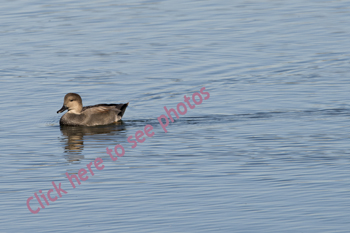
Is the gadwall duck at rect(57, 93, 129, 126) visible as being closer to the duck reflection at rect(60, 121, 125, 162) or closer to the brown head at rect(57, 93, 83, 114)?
the brown head at rect(57, 93, 83, 114)

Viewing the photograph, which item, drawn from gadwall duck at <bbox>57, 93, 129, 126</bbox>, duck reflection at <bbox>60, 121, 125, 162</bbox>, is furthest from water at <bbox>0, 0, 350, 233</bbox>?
gadwall duck at <bbox>57, 93, 129, 126</bbox>

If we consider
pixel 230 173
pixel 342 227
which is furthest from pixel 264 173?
pixel 342 227

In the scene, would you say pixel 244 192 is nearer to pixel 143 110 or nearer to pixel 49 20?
pixel 143 110

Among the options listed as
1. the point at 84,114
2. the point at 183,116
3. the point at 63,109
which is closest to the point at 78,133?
the point at 84,114

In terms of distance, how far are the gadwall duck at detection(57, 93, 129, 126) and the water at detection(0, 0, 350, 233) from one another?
32cm

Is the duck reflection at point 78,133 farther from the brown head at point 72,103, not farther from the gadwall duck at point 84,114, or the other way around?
the brown head at point 72,103

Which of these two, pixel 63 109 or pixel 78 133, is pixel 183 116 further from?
pixel 63 109

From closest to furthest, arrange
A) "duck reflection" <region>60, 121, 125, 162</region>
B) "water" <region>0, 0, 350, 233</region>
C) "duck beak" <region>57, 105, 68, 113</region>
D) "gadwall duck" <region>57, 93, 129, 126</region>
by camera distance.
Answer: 1. "water" <region>0, 0, 350, 233</region>
2. "duck reflection" <region>60, 121, 125, 162</region>
3. "gadwall duck" <region>57, 93, 129, 126</region>
4. "duck beak" <region>57, 105, 68, 113</region>

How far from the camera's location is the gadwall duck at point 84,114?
18938mm

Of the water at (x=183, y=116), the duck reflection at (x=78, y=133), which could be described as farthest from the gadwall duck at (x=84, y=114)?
the water at (x=183, y=116)

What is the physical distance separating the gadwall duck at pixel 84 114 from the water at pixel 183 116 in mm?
323

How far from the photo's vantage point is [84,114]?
19.1m

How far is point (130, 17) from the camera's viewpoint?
31266mm

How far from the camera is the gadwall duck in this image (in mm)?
18938
